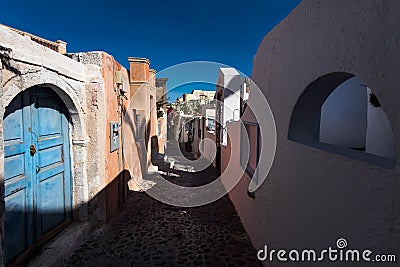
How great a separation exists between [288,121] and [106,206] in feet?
11.4

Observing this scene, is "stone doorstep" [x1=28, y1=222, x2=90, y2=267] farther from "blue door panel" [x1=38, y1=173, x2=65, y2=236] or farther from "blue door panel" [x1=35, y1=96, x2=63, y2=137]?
"blue door panel" [x1=35, y1=96, x2=63, y2=137]

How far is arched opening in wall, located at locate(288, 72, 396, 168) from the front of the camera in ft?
5.58

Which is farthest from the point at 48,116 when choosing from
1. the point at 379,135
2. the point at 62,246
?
the point at 379,135

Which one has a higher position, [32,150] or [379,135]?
[379,135]

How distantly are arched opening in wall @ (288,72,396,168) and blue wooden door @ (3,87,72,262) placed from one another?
10.3 ft

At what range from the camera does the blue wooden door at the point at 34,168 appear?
232cm

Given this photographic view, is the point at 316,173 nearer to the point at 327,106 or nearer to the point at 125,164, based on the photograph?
the point at 327,106

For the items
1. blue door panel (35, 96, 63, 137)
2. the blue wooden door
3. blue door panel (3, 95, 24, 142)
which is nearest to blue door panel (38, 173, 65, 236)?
the blue wooden door

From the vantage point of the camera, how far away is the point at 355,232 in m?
1.28

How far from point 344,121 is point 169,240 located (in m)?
4.62

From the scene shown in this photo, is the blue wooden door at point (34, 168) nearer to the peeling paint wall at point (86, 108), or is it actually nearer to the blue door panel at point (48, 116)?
the blue door panel at point (48, 116)

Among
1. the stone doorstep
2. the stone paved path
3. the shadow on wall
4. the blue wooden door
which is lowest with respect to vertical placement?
the stone paved path

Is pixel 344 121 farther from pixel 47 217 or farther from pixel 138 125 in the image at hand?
pixel 47 217

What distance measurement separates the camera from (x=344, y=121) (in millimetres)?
4832
